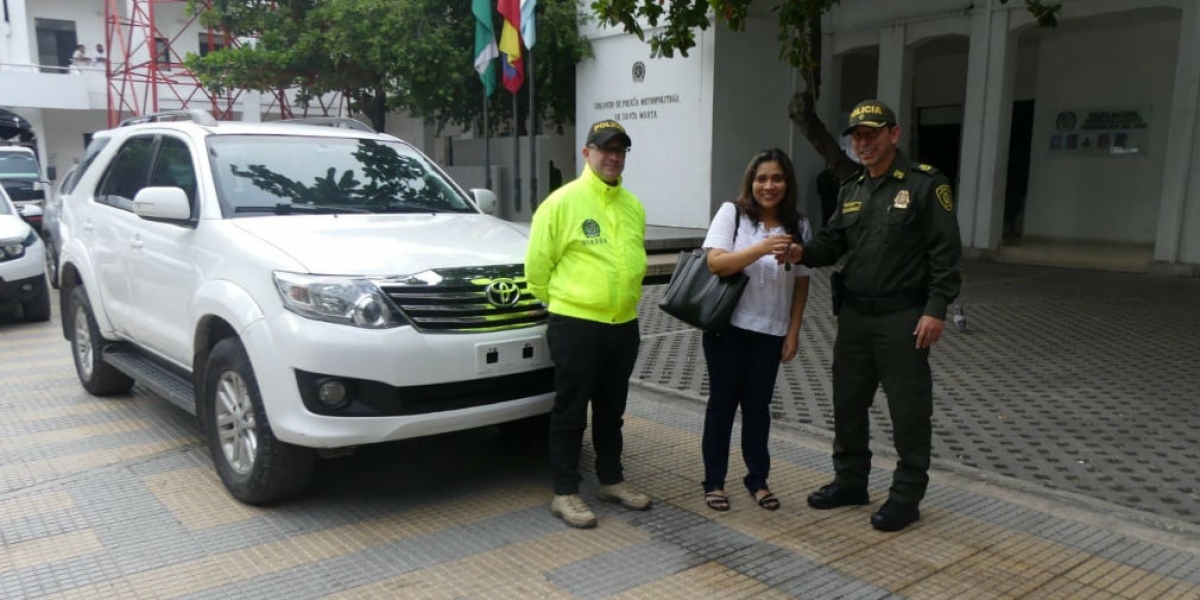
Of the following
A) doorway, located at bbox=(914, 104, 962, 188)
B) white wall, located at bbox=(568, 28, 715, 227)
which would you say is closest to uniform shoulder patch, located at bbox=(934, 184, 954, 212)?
white wall, located at bbox=(568, 28, 715, 227)

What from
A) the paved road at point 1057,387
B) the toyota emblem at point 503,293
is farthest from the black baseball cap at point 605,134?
the paved road at point 1057,387

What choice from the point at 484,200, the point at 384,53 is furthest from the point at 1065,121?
the point at 484,200

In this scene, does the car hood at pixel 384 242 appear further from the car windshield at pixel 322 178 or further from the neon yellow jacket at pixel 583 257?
the neon yellow jacket at pixel 583 257

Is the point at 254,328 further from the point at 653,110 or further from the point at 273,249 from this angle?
the point at 653,110

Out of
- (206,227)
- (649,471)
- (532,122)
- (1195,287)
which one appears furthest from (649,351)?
(532,122)

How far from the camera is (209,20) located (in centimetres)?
1786

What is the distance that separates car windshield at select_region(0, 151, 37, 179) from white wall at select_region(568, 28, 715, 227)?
31.7 feet

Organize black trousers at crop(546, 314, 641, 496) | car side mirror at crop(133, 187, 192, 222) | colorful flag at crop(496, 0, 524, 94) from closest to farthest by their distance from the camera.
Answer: black trousers at crop(546, 314, 641, 496)
car side mirror at crop(133, 187, 192, 222)
colorful flag at crop(496, 0, 524, 94)

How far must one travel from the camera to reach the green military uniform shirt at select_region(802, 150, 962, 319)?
3.63m

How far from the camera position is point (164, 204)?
14.5 feet

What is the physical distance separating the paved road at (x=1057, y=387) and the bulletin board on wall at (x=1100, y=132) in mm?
3840

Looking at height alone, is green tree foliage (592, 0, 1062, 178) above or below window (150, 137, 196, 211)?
above

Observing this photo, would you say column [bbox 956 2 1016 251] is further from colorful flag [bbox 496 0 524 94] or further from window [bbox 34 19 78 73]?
window [bbox 34 19 78 73]

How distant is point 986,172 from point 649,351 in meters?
8.20
